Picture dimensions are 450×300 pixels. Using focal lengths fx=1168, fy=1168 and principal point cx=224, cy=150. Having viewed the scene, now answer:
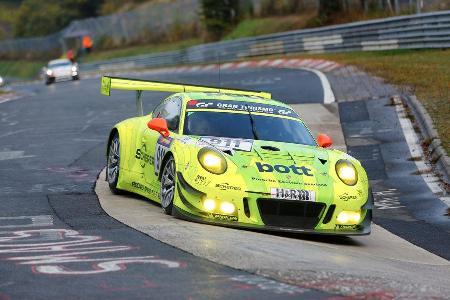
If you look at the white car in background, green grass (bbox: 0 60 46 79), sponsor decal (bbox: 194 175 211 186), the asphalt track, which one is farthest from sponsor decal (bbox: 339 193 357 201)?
green grass (bbox: 0 60 46 79)

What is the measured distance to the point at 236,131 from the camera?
1182cm

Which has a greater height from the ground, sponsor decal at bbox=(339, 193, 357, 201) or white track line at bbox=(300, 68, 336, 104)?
sponsor decal at bbox=(339, 193, 357, 201)

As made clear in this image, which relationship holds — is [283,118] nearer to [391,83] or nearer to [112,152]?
[112,152]

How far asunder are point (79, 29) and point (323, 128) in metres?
70.6

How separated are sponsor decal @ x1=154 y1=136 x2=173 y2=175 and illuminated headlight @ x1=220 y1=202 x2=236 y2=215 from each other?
1235 mm

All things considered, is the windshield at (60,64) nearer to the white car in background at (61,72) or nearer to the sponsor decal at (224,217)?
the white car in background at (61,72)

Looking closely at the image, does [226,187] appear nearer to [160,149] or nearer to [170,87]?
[160,149]

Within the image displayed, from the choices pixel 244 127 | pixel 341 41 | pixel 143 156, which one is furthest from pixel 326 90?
pixel 341 41

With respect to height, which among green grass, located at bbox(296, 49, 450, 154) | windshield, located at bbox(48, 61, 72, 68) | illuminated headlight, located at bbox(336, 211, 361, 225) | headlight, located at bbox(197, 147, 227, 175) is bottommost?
windshield, located at bbox(48, 61, 72, 68)

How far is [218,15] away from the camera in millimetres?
68875

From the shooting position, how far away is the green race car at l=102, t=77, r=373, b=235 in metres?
10.5

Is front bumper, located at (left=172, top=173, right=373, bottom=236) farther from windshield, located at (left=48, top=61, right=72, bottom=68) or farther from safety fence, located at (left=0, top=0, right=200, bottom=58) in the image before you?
safety fence, located at (left=0, top=0, right=200, bottom=58)

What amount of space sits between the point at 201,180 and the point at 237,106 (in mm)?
1894

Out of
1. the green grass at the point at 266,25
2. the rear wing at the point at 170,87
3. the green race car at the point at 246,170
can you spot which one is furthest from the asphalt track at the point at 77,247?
the green grass at the point at 266,25
